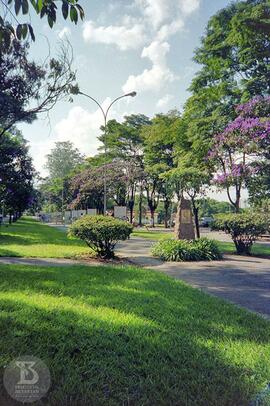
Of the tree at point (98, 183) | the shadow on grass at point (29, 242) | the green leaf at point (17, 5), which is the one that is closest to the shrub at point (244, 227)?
the shadow on grass at point (29, 242)

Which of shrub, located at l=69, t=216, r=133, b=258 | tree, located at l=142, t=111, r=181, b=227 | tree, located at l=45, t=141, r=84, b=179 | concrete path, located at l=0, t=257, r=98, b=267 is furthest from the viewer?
tree, located at l=45, t=141, r=84, b=179

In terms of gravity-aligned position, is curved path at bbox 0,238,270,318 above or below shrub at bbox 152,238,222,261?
below

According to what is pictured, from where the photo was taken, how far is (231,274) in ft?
28.5

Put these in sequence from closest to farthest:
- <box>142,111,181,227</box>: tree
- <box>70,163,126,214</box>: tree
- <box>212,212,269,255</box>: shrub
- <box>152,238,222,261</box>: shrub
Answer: <box>152,238,222,261</box>: shrub
<box>212,212,269,255</box>: shrub
<box>142,111,181,227</box>: tree
<box>70,163,126,214</box>: tree

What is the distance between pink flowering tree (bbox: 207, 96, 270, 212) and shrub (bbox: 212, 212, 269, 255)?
2.50 metres

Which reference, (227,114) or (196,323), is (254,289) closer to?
(196,323)

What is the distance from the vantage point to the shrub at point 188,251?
37.4 ft

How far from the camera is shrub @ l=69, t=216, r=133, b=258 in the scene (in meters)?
10.6

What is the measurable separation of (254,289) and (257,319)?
2439 millimetres

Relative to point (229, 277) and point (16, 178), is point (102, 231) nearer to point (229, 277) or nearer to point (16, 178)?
point (229, 277)

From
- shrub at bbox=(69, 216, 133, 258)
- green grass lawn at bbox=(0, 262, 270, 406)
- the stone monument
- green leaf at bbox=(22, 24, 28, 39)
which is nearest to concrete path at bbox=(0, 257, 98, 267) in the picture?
shrub at bbox=(69, 216, 133, 258)

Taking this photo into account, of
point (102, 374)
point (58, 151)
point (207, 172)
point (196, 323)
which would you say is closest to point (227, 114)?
point (207, 172)

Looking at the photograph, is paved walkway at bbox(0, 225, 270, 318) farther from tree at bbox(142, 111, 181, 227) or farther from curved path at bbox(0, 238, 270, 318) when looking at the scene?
tree at bbox(142, 111, 181, 227)

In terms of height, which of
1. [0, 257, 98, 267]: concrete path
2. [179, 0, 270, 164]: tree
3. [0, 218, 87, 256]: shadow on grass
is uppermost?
[179, 0, 270, 164]: tree
